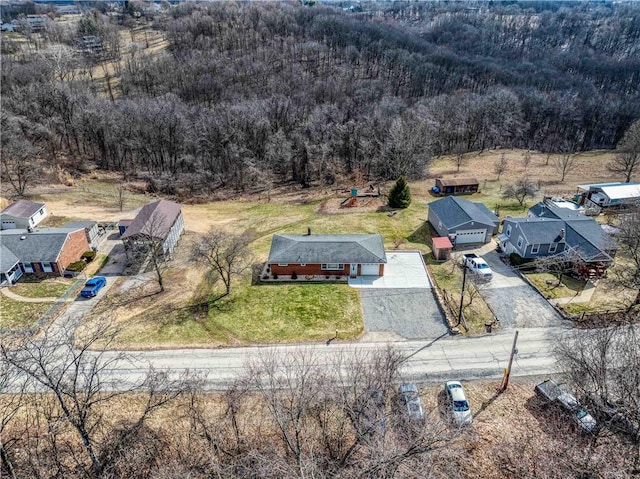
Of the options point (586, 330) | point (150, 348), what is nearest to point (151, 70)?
point (150, 348)

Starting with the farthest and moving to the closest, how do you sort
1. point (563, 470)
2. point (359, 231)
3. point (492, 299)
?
point (359, 231), point (492, 299), point (563, 470)

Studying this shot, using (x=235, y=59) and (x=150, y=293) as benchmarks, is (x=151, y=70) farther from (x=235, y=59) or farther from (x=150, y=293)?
(x=150, y=293)

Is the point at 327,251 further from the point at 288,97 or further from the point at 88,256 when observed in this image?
the point at 288,97

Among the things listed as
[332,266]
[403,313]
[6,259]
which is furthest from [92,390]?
[403,313]

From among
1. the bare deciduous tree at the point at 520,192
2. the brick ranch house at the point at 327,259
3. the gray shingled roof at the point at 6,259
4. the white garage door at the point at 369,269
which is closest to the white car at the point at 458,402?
the white garage door at the point at 369,269

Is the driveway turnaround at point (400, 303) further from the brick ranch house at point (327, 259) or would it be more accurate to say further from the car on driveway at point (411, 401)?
the car on driveway at point (411, 401)
